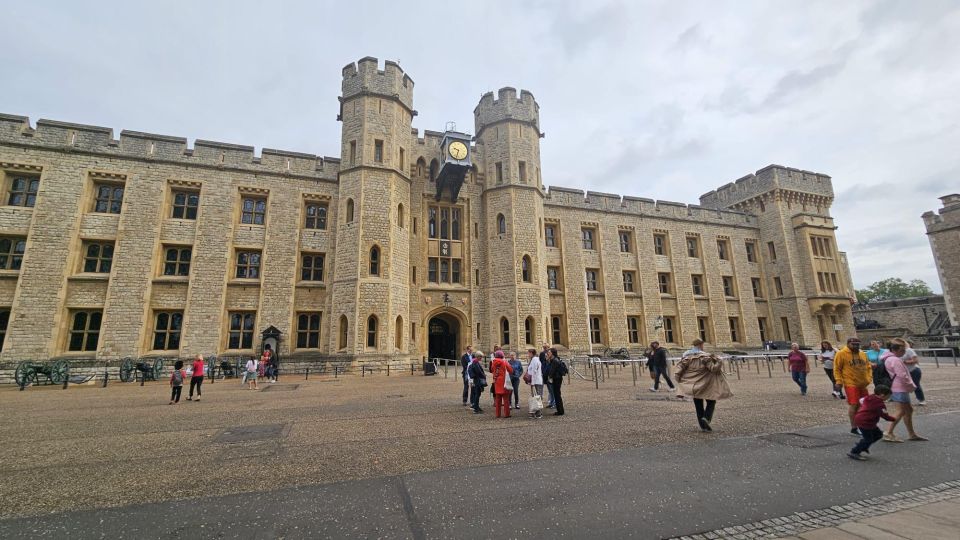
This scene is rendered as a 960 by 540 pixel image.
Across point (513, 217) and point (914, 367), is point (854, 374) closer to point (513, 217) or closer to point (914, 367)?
point (914, 367)

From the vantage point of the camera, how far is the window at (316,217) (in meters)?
20.9

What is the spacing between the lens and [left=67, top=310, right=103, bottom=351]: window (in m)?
16.9

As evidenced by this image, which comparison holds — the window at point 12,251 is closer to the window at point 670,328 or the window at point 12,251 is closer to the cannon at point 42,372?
the cannon at point 42,372

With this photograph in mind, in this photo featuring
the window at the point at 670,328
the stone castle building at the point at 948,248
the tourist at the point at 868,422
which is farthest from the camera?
the stone castle building at the point at 948,248

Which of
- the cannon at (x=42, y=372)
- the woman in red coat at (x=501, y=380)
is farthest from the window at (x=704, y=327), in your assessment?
the cannon at (x=42, y=372)

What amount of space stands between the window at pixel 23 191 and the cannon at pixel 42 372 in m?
Answer: 7.38

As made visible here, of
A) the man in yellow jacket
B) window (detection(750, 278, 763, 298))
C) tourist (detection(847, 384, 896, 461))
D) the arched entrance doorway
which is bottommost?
tourist (detection(847, 384, 896, 461))

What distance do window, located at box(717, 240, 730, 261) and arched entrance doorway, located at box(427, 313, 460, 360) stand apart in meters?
21.3

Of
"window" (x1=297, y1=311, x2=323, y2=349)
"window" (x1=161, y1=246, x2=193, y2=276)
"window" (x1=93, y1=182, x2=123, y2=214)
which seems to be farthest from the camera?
"window" (x1=297, y1=311, x2=323, y2=349)

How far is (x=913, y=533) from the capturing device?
111 inches

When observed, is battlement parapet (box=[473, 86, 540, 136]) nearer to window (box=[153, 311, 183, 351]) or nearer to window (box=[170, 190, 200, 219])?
window (box=[170, 190, 200, 219])

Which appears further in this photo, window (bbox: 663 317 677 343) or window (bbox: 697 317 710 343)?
window (bbox: 697 317 710 343)

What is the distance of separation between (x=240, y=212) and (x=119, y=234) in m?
4.92

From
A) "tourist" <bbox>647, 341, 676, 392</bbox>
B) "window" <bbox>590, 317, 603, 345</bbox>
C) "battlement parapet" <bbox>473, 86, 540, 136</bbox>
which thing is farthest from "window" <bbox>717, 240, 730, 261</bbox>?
"tourist" <bbox>647, 341, 676, 392</bbox>
